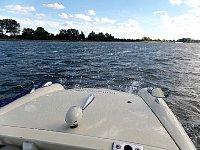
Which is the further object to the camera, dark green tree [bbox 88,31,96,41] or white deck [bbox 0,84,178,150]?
dark green tree [bbox 88,31,96,41]

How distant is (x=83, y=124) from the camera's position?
113 inches

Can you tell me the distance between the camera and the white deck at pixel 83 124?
2.44 meters

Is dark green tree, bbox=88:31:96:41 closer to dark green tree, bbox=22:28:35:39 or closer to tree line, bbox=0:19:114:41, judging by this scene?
tree line, bbox=0:19:114:41

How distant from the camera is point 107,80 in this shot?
34.4ft

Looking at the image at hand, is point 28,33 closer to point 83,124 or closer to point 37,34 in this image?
point 37,34

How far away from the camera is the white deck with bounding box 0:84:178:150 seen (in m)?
2.44

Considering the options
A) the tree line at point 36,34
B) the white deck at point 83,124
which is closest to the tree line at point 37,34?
the tree line at point 36,34

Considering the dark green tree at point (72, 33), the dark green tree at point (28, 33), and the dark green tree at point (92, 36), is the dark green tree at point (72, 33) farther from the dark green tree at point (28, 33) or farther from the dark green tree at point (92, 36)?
the dark green tree at point (28, 33)

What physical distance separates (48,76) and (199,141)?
7.80m

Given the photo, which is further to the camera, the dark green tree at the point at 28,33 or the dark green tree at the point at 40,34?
the dark green tree at the point at 40,34

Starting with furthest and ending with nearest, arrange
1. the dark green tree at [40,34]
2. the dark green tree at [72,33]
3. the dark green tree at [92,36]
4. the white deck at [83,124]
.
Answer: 1. the dark green tree at [92,36]
2. the dark green tree at [72,33]
3. the dark green tree at [40,34]
4. the white deck at [83,124]

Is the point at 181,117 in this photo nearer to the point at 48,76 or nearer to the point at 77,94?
the point at 77,94

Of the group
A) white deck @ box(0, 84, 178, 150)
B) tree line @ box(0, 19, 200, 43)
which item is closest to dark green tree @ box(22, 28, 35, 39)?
tree line @ box(0, 19, 200, 43)

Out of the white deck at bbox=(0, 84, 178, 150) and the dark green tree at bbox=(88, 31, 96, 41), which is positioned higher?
the white deck at bbox=(0, 84, 178, 150)
